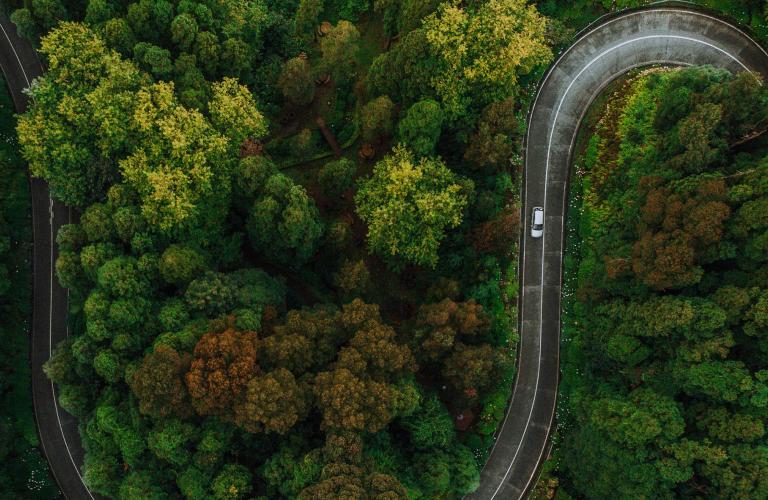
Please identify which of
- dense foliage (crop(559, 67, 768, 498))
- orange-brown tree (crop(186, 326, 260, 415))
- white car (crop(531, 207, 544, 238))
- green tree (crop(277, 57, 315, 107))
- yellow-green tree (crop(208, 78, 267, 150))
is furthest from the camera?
white car (crop(531, 207, 544, 238))

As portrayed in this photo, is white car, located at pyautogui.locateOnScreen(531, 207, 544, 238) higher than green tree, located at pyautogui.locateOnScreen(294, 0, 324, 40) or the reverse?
the reverse

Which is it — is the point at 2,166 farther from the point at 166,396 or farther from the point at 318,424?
the point at 318,424

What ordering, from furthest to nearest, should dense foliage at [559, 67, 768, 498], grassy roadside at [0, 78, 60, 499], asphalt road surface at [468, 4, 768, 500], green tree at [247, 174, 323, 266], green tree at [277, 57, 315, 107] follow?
green tree at [277, 57, 315, 107], asphalt road surface at [468, 4, 768, 500], grassy roadside at [0, 78, 60, 499], green tree at [247, 174, 323, 266], dense foliage at [559, 67, 768, 498]

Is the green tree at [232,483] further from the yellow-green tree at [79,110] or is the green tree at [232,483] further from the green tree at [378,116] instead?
the green tree at [378,116]

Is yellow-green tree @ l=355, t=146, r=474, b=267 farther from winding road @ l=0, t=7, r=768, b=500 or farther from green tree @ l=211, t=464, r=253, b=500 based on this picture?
green tree @ l=211, t=464, r=253, b=500

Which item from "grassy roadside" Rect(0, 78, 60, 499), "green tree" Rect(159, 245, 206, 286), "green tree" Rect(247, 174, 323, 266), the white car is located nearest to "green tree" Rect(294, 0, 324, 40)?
"green tree" Rect(247, 174, 323, 266)

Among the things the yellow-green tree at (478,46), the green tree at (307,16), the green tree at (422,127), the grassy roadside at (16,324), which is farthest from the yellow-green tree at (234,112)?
the grassy roadside at (16,324)

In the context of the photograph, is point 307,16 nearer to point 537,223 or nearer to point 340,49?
point 340,49

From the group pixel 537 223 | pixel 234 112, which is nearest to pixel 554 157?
pixel 537 223
